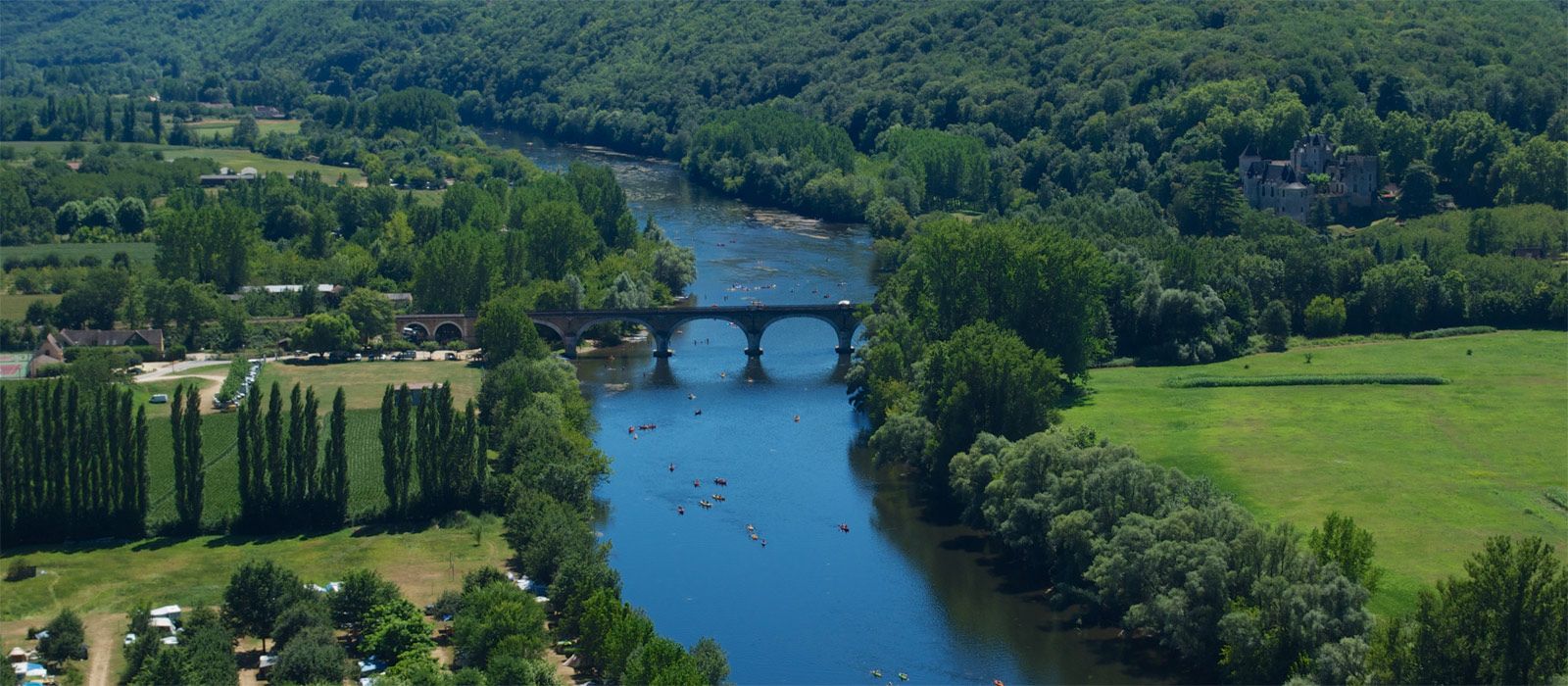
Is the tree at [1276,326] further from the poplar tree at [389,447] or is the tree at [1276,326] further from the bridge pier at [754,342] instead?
the poplar tree at [389,447]

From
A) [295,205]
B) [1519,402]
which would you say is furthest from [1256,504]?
[295,205]

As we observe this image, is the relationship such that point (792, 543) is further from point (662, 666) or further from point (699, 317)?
point (699, 317)

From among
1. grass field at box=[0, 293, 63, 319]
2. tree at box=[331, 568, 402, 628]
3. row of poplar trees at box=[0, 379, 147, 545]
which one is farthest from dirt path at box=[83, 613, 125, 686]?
grass field at box=[0, 293, 63, 319]

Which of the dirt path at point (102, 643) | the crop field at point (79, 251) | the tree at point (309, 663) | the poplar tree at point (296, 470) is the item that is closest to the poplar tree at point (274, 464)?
the poplar tree at point (296, 470)

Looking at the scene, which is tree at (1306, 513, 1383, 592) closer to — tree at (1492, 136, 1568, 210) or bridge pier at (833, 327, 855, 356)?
bridge pier at (833, 327, 855, 356)

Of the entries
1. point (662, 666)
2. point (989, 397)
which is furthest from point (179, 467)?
point (989, 397)

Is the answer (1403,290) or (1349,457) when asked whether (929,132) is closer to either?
(1403,290)
